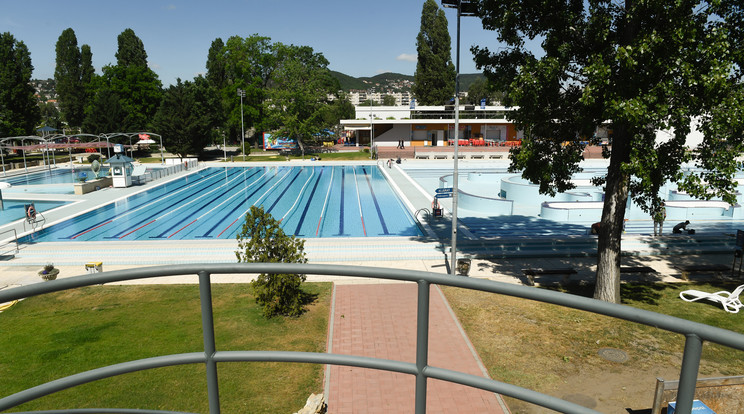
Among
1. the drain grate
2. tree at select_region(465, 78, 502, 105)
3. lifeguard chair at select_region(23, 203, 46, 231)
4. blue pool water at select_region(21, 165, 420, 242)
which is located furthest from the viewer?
tree at select_region(465, 78, 502, 105)

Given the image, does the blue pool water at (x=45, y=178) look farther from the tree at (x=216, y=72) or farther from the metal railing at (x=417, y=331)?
the metal railing at (x=417, y=331)

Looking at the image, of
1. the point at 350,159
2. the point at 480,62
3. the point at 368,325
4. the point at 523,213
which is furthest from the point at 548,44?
the point at 350,159

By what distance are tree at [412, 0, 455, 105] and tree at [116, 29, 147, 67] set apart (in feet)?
128

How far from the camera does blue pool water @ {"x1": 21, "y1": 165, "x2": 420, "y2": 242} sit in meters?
21.4

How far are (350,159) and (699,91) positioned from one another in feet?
141

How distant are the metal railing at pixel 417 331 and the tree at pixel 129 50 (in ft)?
245

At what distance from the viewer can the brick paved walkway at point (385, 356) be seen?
3992 millimetres

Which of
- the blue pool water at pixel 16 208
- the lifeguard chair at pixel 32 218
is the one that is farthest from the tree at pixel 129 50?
the lifeguard chair at pixel 32 218

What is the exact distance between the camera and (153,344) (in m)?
4.25

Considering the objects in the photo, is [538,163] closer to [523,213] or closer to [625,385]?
[625,385]

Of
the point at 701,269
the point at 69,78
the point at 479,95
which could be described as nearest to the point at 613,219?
the point at 701,269

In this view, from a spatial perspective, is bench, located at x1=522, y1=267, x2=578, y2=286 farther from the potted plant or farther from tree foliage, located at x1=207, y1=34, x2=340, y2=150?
tree foliage, located at x1=207, y1=34, x2=340, y2=150

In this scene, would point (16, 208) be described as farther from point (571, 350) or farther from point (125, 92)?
point (125, 92)

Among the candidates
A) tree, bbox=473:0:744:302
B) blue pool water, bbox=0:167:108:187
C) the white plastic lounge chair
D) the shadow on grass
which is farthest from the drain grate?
blue pool water, bbox=0:167:108:187
